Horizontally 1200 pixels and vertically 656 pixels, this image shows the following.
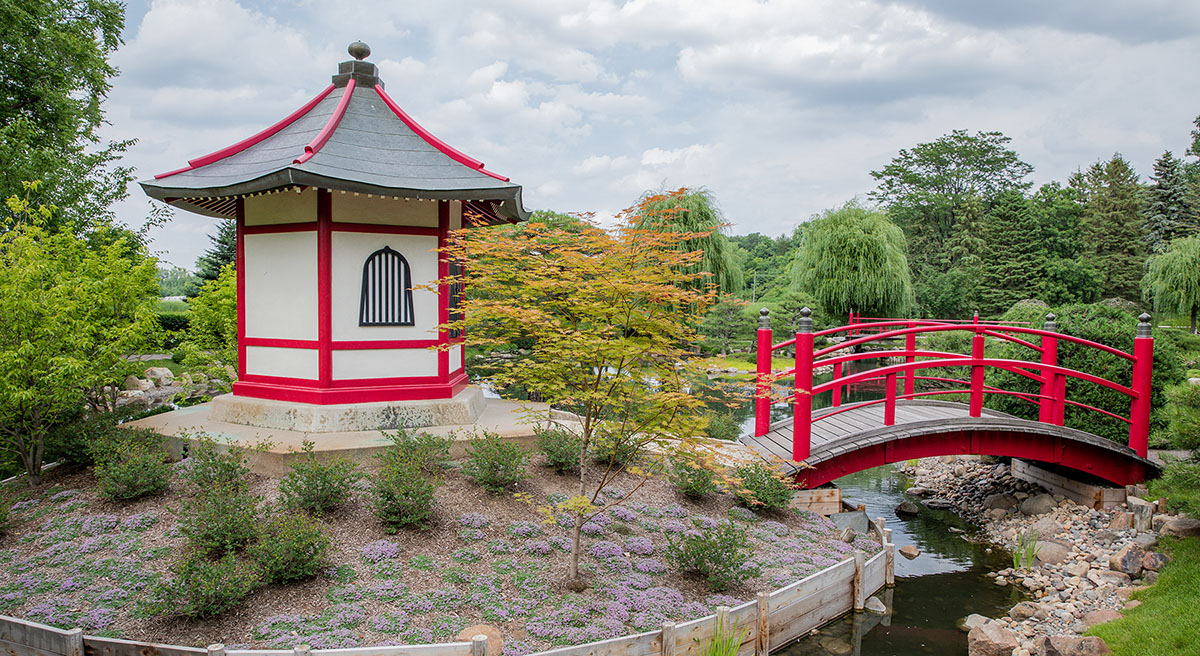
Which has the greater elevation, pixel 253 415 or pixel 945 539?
pixel 253 415

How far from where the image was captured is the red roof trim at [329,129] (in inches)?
304

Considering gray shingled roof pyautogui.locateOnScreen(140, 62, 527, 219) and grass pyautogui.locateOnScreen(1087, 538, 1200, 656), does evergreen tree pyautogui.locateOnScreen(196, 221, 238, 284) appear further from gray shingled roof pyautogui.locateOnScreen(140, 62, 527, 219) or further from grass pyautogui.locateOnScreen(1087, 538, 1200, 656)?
grass pyautogui.locateOnScreen(1087, 538, 1200, 656)

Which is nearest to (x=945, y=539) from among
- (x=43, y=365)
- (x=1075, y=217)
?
(x=43, y=365)

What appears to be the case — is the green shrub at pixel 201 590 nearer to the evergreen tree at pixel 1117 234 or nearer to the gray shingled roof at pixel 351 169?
the gray shingled roof at pixel 351 169

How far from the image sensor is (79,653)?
4.61 m

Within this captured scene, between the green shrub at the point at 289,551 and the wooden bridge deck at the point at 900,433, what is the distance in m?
5.14

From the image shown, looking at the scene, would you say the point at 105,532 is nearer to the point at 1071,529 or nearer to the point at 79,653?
the point at 79,653

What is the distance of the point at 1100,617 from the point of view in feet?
21.7

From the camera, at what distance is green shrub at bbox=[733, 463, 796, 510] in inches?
295

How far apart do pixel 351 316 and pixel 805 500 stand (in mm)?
6267

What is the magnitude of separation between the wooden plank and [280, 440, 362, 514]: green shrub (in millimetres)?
1832

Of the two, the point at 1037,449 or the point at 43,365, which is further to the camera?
the point at 1037,449

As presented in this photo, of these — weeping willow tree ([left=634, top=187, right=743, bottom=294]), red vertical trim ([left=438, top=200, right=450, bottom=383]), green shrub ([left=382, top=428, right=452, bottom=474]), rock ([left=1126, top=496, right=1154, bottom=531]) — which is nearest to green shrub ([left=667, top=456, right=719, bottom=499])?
green shrub ([left=382, top=428, right=452, bottom=474])

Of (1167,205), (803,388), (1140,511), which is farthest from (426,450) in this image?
(1167,205)
